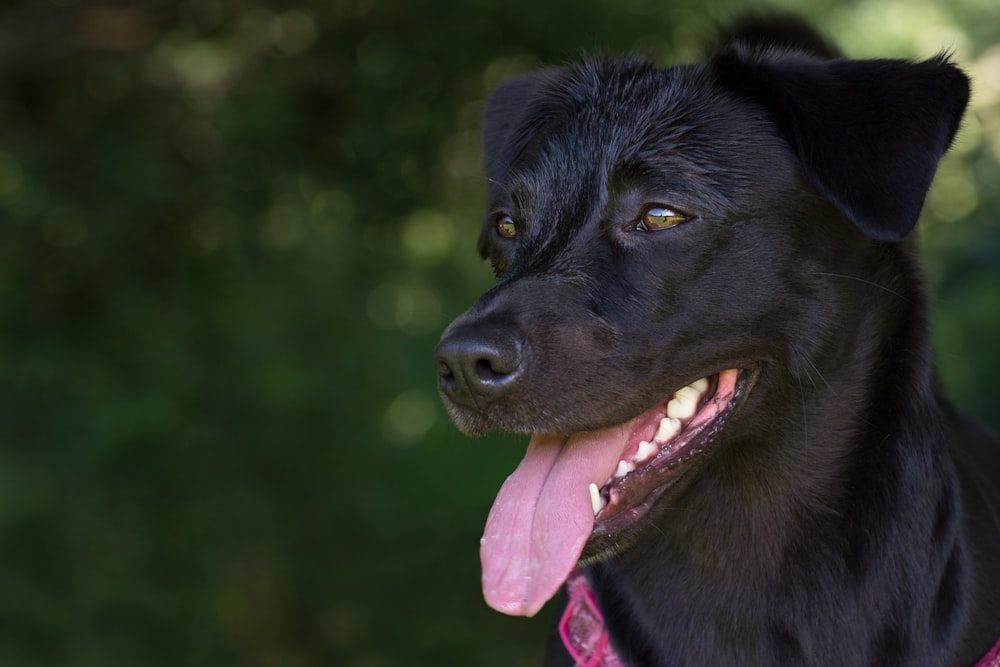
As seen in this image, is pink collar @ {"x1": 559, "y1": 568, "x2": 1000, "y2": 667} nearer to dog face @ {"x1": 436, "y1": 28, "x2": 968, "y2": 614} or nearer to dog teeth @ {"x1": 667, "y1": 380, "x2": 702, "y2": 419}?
dog face @ {"x1": 436, "y1": 28, "x2": 968, "y2": 614}

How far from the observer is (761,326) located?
104 inches

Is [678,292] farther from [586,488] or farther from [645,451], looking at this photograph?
[586,488]

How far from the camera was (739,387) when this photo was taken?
8.83 ft

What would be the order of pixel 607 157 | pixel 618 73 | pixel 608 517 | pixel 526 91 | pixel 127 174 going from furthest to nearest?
pixel 127 174, pixel 526 91, pixel 618 73, pixel 607 157, pixel 608 517

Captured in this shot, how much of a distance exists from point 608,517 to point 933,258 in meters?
3.63

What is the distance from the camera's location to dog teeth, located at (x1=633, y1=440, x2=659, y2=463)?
263 cm

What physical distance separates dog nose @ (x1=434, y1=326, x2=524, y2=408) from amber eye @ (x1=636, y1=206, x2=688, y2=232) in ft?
1.31

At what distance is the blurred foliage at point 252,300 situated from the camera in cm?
549

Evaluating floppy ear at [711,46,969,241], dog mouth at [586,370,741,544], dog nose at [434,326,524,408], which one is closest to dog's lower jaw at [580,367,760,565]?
dog mouth at [586,370,741,544]

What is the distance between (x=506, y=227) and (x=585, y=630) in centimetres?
91

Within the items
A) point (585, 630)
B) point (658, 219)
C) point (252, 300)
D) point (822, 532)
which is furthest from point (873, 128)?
point (252, 300)

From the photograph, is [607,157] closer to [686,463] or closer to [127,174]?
[686,463]

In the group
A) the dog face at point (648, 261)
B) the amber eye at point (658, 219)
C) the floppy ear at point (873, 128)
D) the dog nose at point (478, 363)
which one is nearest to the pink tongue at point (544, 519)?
Answer: the dog face at point (648, 261)

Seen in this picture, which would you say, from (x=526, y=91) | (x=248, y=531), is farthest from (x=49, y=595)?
(x=526, y=91)
